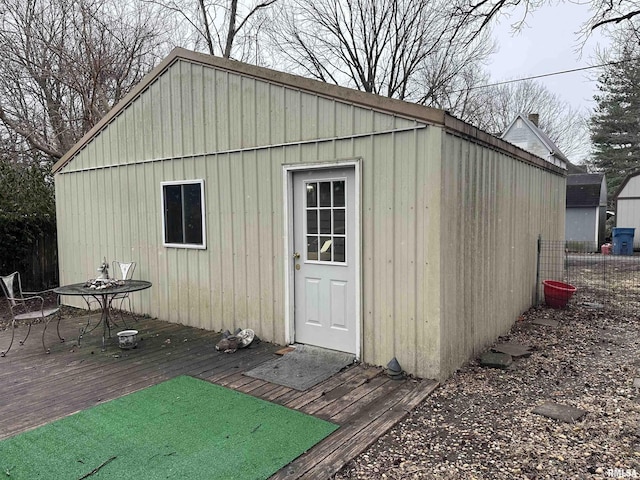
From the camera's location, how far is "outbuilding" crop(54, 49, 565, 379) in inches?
149

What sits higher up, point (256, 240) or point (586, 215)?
point (586, 215)

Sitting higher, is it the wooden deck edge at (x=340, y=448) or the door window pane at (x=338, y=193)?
the door window pane at (x=338, y=193)

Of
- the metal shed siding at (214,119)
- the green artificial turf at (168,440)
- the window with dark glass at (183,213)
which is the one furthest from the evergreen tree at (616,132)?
the green artificial turf at (168,440)

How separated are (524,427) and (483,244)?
6.88ft

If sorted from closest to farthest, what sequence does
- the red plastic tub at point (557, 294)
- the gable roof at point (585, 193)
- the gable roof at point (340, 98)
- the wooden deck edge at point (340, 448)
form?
the wooden deck edge at point (340, 448) < the gable roof at point (340, 98) < the red plastic tub at point (557, 294) < the gable roof at point (585, 193)

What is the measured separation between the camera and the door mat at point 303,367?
12.4 ft

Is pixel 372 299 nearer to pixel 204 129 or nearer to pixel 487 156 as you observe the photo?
pixel 487 156

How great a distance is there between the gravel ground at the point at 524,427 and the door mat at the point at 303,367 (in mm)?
958

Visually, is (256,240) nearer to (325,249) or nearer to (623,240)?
(325,249)

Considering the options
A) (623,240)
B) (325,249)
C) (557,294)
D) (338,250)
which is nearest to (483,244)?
(338,250)

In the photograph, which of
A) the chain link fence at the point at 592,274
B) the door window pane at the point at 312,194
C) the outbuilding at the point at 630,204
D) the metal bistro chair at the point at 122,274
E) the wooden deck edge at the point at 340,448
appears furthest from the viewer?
the outbuilding at the point at 630,204

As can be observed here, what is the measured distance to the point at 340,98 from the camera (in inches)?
161

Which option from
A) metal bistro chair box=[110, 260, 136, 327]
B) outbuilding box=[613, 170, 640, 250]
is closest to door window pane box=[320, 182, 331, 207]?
metal bistro chair box=[110, 260, 136, 327]

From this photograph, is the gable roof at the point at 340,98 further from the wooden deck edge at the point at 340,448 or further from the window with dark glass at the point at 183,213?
the wooden deck edge at the point at 340,448
